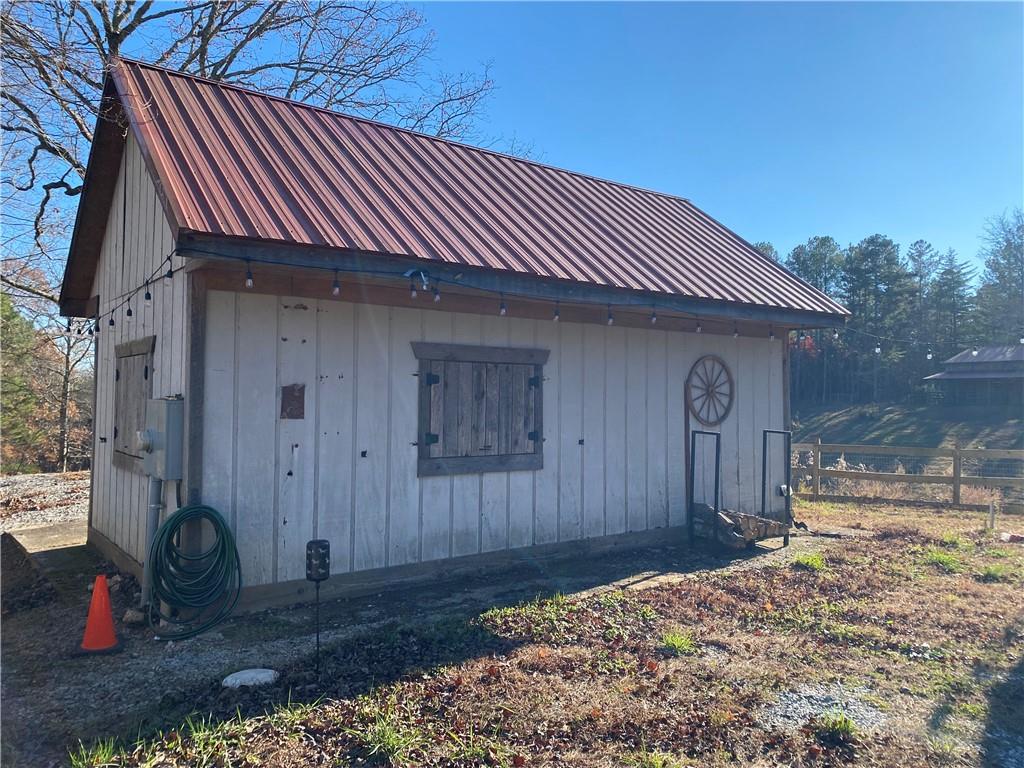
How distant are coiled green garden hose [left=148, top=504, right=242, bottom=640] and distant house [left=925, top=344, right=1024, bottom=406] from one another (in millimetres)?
42339

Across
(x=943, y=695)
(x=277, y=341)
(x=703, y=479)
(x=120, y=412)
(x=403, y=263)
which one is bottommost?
(x=943, y=695)

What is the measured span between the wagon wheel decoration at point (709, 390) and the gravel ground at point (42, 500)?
356 inches

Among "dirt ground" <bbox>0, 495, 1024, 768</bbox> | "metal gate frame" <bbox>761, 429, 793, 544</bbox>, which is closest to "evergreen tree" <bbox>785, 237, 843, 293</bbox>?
"metal gate frame" <bbox>761, 429, 793, 544</bbox>

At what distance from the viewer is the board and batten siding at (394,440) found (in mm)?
5598

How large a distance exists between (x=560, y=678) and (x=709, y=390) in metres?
5.32

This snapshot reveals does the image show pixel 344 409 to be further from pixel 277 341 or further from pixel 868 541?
pixel 868 541

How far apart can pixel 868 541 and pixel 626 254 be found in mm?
4769

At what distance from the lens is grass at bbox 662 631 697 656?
189 inches

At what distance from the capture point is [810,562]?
24.3 feet

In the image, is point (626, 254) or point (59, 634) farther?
point (626, 254)

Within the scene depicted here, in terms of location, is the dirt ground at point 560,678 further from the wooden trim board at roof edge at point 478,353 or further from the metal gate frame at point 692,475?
the wooden trim board at roof edge at point 478,353

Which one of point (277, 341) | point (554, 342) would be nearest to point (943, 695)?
point (554, 342)

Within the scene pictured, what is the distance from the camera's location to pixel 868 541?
8.88 meters

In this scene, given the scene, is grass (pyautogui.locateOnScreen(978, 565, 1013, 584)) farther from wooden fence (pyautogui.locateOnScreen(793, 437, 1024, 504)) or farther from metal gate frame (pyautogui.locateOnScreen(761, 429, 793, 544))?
wooden fence (pyautogui.locateOnScreen(793, 437, 1024, 504))
